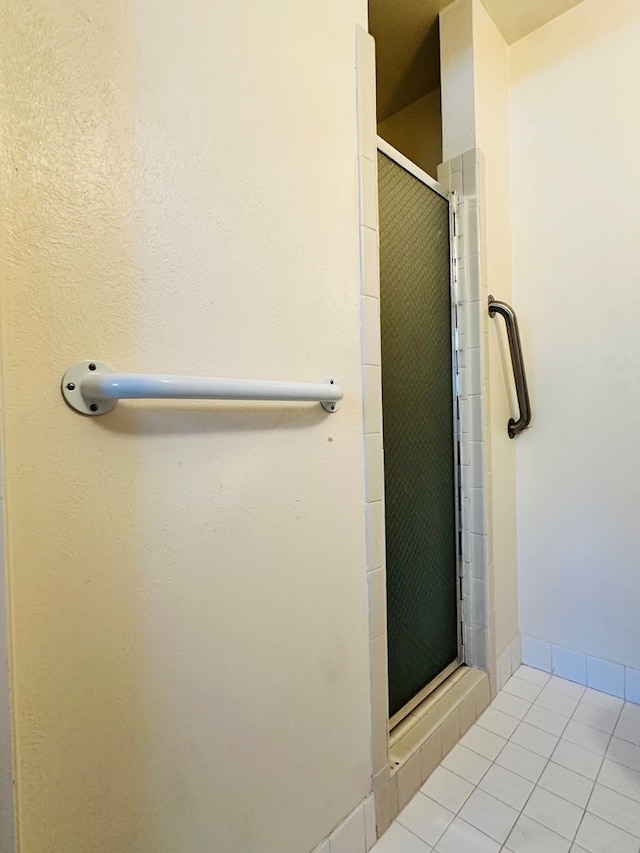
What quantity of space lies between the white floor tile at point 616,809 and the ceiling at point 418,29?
2256 millimetres

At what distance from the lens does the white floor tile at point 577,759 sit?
1045 millimetres

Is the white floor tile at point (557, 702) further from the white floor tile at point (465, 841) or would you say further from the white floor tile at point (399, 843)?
the white floor tile at point (399, 843)

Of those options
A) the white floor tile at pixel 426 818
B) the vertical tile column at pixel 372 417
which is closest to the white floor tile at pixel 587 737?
the white floor tile at pixel 426 818

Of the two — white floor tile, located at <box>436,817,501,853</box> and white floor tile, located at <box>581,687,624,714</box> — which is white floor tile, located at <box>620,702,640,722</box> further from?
white floor tile, located at <box>436,817,501,853</box>

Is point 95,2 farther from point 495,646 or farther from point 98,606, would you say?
point 495,646

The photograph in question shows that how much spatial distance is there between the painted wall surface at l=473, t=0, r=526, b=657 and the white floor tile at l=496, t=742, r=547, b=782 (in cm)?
30

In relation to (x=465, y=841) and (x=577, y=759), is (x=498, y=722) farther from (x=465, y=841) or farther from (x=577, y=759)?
(x=465, y=841)

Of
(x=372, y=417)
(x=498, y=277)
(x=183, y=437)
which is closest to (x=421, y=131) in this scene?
(x=498, y=277)

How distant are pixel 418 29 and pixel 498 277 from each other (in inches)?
35.2

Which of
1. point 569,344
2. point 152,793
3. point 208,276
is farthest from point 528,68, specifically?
point 152,793

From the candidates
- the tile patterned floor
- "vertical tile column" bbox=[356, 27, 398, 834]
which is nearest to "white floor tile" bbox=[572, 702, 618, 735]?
the tile patterned floor

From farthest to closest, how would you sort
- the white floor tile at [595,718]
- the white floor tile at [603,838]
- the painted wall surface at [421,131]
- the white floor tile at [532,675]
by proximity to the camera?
the painted wall surface at [421,131] → the white floor tile at [532,675] → the white floor tile at [595,718] → the white floor tile at [603,838]

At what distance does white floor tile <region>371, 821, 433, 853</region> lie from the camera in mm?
873

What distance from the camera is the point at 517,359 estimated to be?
138cm
